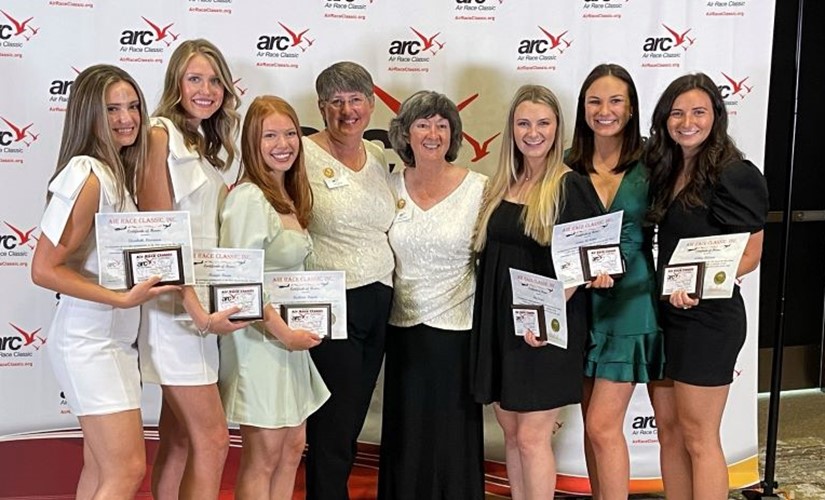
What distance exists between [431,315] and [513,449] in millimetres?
544

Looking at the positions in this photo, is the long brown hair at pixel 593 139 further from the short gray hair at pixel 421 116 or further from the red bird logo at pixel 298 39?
the red bird logo at pixel 298 39

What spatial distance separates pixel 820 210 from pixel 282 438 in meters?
3.86

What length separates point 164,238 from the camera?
6.98ft

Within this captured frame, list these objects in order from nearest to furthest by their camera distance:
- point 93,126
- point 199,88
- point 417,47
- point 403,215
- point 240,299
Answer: point 93,126
point 240,299
point 199,88
point 403,215
point 417,47

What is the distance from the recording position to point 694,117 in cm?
247

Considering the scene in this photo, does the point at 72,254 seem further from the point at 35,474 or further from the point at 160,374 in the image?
the point at 35,474

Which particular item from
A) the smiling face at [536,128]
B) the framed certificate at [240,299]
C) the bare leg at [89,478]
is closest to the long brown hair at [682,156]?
the smiling face at [536,128]

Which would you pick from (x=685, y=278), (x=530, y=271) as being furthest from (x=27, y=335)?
(x=685, y=278)

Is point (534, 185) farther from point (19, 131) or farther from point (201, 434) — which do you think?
point (19, 131)

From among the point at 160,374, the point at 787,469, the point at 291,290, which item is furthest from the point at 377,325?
the point at 787,469

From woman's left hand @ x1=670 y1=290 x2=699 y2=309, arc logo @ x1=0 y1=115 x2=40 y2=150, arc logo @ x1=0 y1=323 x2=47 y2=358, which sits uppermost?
arc logo @ x1=0 y1=115 x2=40 y2=150

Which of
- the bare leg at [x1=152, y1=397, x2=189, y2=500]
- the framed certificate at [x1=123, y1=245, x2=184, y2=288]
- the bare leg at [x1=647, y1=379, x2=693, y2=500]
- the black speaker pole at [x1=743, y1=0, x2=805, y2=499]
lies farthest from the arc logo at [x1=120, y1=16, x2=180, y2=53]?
the black speaker pole at [x1=743, y1=0, x2=805, y2=499]

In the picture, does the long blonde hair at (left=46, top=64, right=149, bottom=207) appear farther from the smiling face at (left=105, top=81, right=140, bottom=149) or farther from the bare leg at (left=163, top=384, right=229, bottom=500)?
the bare leg at (left=163, top=384, right=229, bottom=500)

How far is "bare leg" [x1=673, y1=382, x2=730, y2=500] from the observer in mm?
2537
